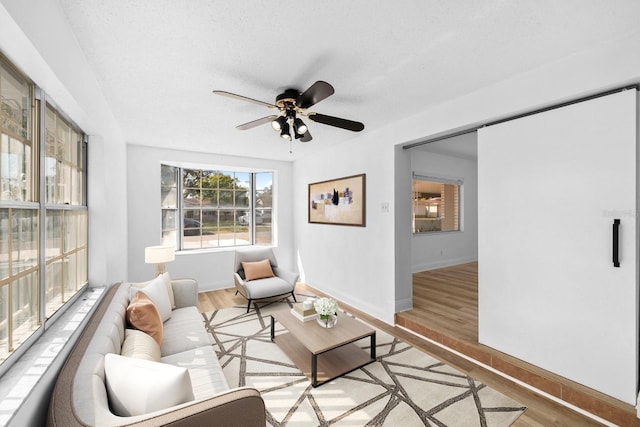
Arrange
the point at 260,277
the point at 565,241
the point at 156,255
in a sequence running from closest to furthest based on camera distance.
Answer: the point at 565,241 → the point at 156,255 → the point at 260,277

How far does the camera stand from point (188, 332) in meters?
2.32

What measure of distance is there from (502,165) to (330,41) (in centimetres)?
186

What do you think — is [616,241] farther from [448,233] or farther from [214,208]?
[214,208]

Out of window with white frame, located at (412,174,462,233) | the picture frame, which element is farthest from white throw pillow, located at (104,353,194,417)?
window with white frame, located at (412,174,462,233)

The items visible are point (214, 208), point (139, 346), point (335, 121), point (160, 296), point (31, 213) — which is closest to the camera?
point (31, 213)

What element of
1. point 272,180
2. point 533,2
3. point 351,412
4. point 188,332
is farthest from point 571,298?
point 272,180

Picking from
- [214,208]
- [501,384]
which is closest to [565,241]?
[501,384]

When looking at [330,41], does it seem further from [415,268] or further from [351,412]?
[415,268]

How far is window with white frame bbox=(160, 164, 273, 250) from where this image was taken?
4910mm

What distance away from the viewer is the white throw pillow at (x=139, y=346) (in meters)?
1.59

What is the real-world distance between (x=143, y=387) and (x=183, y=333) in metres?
1.30

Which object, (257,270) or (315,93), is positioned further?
(257,270)

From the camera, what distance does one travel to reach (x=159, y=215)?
14.6ft

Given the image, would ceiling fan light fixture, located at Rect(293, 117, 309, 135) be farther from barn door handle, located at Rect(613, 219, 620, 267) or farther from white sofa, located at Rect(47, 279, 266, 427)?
barn door handle, located at Rect(613, 219, 620, 267)
